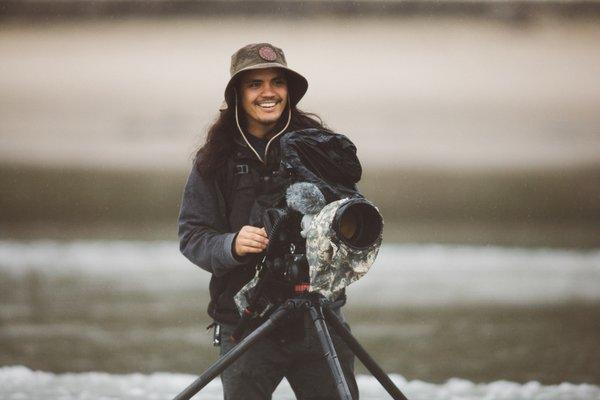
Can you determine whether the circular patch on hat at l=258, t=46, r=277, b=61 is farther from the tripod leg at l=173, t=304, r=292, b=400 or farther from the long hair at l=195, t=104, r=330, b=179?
the tripod leg at l=173, t=304, r=292, b=400

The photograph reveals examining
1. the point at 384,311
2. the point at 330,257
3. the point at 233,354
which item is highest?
the point at 330,257

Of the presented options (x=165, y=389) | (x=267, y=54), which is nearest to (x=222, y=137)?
(x=267, y=54)

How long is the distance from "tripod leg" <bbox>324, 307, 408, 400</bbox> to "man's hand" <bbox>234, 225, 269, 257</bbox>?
232 millimetres

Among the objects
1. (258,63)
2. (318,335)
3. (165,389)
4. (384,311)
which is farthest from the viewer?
(384,311)

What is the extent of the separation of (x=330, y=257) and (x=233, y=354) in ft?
1.16

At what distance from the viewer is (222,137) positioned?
2688 millimetres

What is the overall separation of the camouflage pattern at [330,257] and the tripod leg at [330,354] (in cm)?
9

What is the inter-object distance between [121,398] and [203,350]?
2.44m

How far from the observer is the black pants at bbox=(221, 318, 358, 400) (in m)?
2.59

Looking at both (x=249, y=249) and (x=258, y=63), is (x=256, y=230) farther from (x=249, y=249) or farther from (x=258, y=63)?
(x=258, y=63)

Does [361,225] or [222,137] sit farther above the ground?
[222,137]

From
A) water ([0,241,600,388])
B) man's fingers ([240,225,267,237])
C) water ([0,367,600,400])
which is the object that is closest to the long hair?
man's fingers ([240,225,267,237])

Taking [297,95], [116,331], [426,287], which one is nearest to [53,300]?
[116,331]

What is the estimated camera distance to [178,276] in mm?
11188
